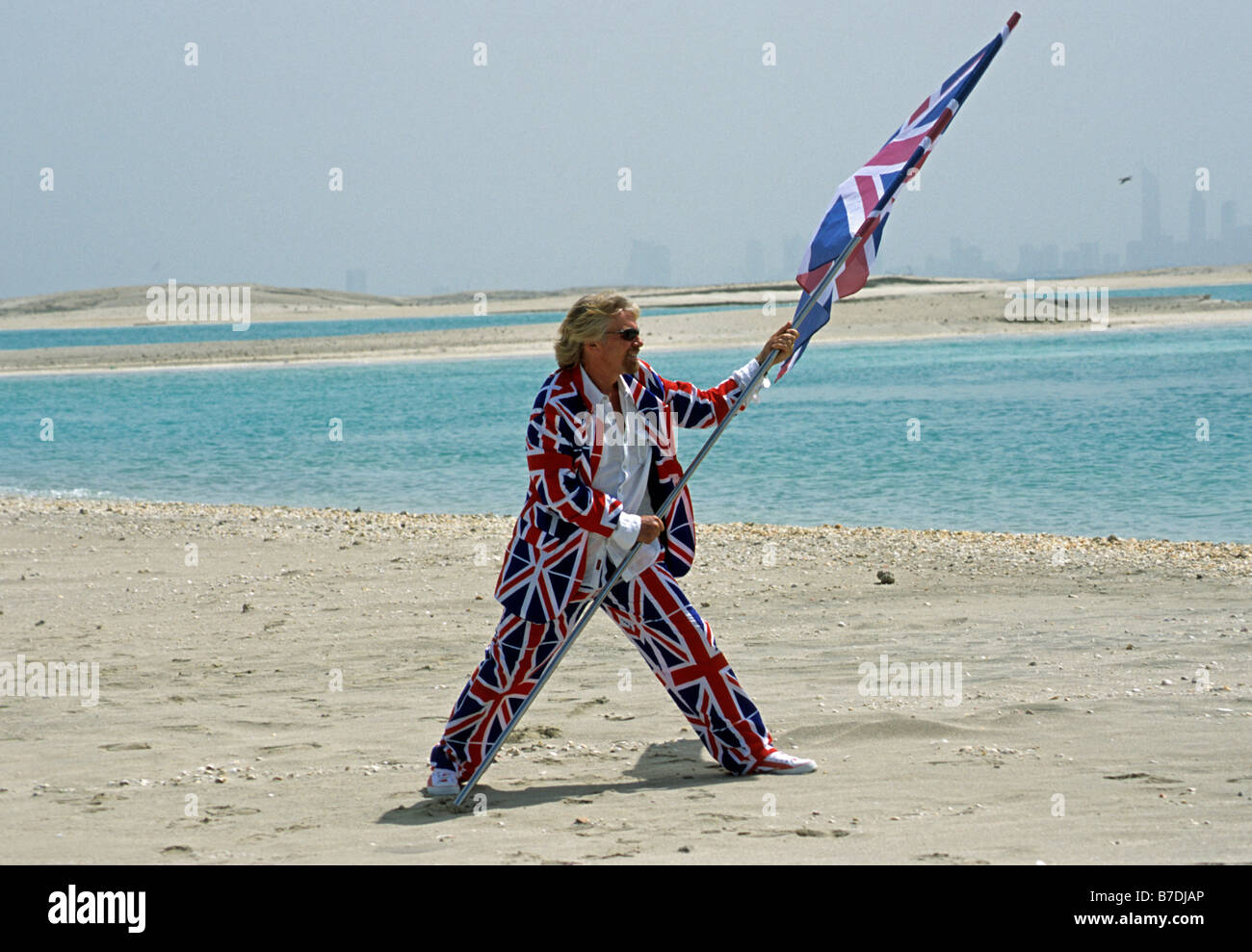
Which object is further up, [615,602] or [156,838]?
[615,602]

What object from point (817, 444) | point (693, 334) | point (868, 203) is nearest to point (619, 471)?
point (868, 203)

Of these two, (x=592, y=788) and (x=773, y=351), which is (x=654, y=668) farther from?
(x=773, y=351)

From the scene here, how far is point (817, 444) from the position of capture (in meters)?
20.1

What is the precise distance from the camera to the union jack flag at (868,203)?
5.38m

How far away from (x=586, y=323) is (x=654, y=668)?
136 centimetres

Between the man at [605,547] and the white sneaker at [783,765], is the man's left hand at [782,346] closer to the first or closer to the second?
the man at [605,547]

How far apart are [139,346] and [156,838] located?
206 ft

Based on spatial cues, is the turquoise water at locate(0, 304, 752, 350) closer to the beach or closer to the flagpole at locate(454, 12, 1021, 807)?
the beach

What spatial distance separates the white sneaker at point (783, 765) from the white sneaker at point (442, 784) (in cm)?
113

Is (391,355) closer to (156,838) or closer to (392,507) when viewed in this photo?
(392,507)

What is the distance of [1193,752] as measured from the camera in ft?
16.1

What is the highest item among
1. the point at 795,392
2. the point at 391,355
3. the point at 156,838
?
the point at 391,355

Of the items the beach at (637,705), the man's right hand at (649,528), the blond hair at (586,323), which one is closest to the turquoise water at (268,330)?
the beach at (637,705)
